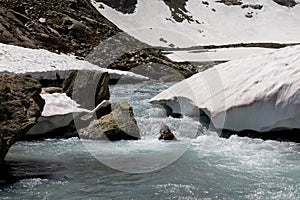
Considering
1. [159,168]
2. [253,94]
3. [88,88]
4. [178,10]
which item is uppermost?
[178,10]

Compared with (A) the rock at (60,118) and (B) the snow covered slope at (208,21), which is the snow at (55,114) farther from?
(B) the snow covered slope at (208,21)

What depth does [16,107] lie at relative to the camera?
1016 centimetres

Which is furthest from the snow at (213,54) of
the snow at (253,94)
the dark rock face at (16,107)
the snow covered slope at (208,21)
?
the dark rock face at (16,107)

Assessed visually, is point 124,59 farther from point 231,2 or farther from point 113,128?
point 231,2

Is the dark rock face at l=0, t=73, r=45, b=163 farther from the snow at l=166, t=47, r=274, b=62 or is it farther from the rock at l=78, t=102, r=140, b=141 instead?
the snow at l=166, t=47, r=274, b=62

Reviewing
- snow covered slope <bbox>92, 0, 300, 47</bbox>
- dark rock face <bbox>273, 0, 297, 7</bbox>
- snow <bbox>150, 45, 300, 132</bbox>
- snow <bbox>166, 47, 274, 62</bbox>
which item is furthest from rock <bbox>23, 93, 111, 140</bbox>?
dark rock face <bbox>273, 0, 297, 7</bbox>

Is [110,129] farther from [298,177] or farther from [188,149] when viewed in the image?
[298,177]

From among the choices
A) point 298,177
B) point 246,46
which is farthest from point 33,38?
point 246,46

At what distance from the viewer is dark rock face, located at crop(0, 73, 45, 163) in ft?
31.9

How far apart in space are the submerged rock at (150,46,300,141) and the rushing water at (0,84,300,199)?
24.3 inches

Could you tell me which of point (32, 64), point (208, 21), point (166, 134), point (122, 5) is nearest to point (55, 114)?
point (166, 134)

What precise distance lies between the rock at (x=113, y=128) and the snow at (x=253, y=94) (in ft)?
7.22

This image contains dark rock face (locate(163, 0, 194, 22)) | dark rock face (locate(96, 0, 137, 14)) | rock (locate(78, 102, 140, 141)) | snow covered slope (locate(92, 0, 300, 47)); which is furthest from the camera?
dark rock face (locate(163, 0, 194, 22))

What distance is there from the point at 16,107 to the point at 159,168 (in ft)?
12.4
